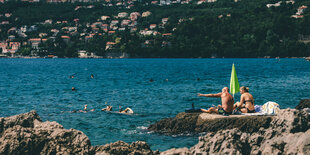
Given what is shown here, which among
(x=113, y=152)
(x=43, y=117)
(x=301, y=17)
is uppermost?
(x=301, y=17)

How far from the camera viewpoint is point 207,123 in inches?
499

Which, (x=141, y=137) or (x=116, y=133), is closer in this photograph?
(x=141, y=137)

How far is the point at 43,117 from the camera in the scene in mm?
18453

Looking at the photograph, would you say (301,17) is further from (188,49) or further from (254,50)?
(188,49)

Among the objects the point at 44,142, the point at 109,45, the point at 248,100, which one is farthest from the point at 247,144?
the point at 109,45

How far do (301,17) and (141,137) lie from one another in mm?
147031

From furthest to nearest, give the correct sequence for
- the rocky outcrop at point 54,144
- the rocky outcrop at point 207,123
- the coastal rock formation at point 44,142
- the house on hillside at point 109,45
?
1. the house on hillside at point 109,45
2. the rocky outcrop at point 207,123
3. the coastal rock formation at point 44,142
4. the rocky outcrop at point 54,144

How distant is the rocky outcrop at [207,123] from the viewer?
→ 1210 centimetres

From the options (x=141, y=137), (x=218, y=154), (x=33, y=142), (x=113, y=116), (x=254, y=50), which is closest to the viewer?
(x=218, y=154)

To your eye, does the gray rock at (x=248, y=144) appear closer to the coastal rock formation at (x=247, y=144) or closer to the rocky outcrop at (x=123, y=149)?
the coastal rock formation at (x=247, y=144)

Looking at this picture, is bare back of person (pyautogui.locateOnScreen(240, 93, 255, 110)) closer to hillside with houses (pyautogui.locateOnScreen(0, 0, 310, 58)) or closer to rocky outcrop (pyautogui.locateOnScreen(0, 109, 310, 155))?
rocky outcrop (pyautogui.locateOnScreen(0, 109, 310, 155))

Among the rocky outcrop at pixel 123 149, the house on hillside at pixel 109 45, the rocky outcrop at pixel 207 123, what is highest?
the house on hillside at pixel 109 45

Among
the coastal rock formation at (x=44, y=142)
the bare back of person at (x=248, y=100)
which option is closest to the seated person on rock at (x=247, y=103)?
the bare back of person at (x=248, y=100)

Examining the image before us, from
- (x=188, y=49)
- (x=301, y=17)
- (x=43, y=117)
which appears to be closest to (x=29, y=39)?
(x=188, y=49)
